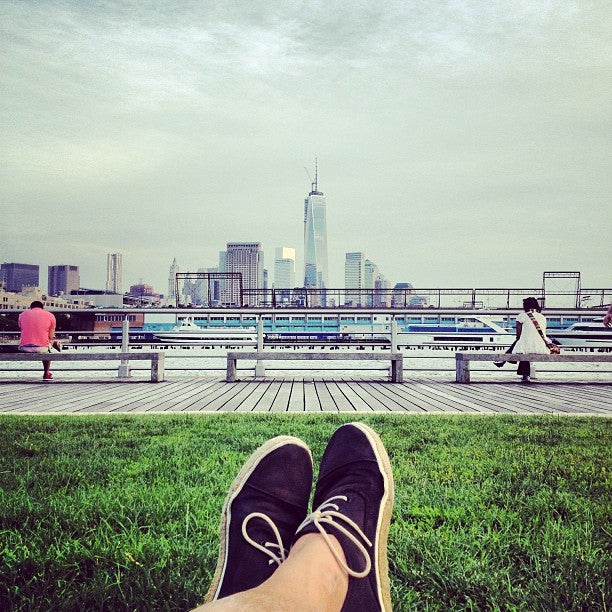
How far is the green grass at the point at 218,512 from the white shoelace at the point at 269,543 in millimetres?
243

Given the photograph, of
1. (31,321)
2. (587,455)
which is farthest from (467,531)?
(31,321)

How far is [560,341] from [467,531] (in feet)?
97.4

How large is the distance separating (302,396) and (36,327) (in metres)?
4.26

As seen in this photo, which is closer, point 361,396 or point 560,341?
point 361,396

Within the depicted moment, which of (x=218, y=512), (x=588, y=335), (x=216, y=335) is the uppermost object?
(x=588, y=335)

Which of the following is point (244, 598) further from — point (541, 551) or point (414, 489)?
point (414, 489)

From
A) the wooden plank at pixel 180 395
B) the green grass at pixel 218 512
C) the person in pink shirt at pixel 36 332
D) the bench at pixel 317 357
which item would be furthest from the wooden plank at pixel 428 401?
the person in pink shirt at pixel 36 332

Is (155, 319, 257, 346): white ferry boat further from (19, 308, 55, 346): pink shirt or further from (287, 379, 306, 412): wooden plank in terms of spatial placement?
(287, 379, 306, 412): wooden plank

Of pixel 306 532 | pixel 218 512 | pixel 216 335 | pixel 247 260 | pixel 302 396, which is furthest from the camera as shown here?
pixel 247 260

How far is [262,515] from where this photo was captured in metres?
1.53

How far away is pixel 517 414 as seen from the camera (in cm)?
468

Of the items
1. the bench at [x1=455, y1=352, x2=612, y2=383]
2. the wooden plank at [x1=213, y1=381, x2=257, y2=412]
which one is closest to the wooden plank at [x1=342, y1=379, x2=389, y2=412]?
the wooden plank at [x1=213, y1=381, x2=257, y2=412]

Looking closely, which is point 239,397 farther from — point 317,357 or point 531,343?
point 531,343

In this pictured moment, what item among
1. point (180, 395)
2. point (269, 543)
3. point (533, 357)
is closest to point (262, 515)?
point (269, 543)
